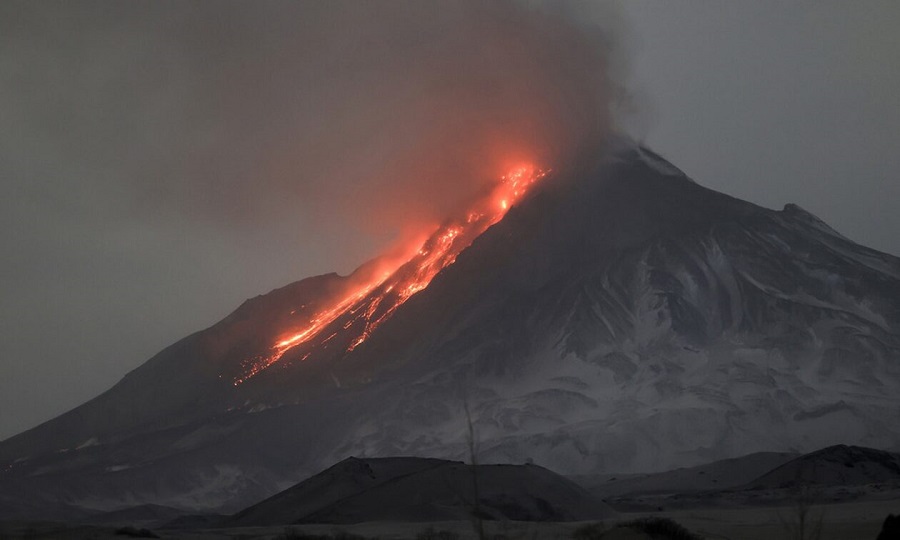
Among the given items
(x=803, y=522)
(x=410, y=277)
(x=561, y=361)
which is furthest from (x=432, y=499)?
(x=410, y=277)

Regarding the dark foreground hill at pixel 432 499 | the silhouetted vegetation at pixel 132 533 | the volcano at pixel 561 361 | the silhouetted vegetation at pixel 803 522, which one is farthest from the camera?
the volcano at pixel 561 361

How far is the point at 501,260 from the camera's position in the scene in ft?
402

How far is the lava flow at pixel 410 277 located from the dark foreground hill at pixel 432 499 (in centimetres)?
7651

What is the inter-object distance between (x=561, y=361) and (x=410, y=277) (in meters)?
26.9

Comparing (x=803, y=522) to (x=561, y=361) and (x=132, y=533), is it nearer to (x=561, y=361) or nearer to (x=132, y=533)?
(x=132, y=533)

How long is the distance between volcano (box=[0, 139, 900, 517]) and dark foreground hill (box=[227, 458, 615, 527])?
140 feet

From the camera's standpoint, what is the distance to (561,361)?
10888 centimetres

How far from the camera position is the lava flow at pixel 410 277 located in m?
127

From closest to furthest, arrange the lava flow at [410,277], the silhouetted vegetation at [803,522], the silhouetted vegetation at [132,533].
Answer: the silhouetted vegetation at [803,522], the silhouetted vegetation at [132,533], the lava flow at [410,277]

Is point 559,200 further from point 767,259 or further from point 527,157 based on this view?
point 767,259

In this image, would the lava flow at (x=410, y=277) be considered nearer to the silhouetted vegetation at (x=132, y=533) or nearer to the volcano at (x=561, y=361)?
the volcano at (x=561, y=361)

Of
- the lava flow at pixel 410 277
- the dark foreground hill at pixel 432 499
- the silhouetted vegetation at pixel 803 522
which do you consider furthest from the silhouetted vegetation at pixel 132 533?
the lava flow at pixel 410 277

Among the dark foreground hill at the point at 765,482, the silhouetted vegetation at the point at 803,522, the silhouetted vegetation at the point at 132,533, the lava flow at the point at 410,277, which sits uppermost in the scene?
the lava flow at the point at 410,277

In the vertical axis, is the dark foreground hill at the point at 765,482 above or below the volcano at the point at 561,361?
below
